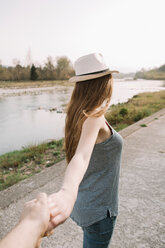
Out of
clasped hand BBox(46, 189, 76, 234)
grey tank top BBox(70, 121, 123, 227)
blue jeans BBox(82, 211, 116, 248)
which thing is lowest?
blue jeans BBox(82, 211, 116, 248)

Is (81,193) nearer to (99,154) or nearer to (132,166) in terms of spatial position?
(99,154)

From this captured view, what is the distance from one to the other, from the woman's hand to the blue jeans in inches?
28.8

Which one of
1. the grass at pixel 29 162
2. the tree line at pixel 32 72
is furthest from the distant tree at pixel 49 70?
the grass at pixel 29 162

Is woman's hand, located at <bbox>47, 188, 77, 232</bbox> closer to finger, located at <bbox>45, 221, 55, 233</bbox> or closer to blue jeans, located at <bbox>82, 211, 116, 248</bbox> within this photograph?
finger, located at <bbox>45, 221, 55, 233</bbox>

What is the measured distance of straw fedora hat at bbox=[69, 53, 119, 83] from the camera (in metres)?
1.34

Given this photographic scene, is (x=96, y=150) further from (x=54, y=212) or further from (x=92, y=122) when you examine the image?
(x=54, y=212)

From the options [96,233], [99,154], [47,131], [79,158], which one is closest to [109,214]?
[96,233]

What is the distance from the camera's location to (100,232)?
1.42 m

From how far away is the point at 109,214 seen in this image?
1.42m

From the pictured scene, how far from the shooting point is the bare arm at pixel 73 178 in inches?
28.8

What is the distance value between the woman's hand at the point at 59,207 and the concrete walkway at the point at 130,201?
5.52 ft

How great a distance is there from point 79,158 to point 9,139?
732 centimetres

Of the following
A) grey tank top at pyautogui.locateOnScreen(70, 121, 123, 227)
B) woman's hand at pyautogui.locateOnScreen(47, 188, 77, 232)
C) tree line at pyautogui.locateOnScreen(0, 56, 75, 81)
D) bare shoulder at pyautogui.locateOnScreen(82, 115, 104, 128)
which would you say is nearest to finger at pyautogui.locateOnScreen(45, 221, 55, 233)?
woman's hand at pyautogui.locateOnScreen(47, 188, 77, 232)

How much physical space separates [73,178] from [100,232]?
28.2 inches
